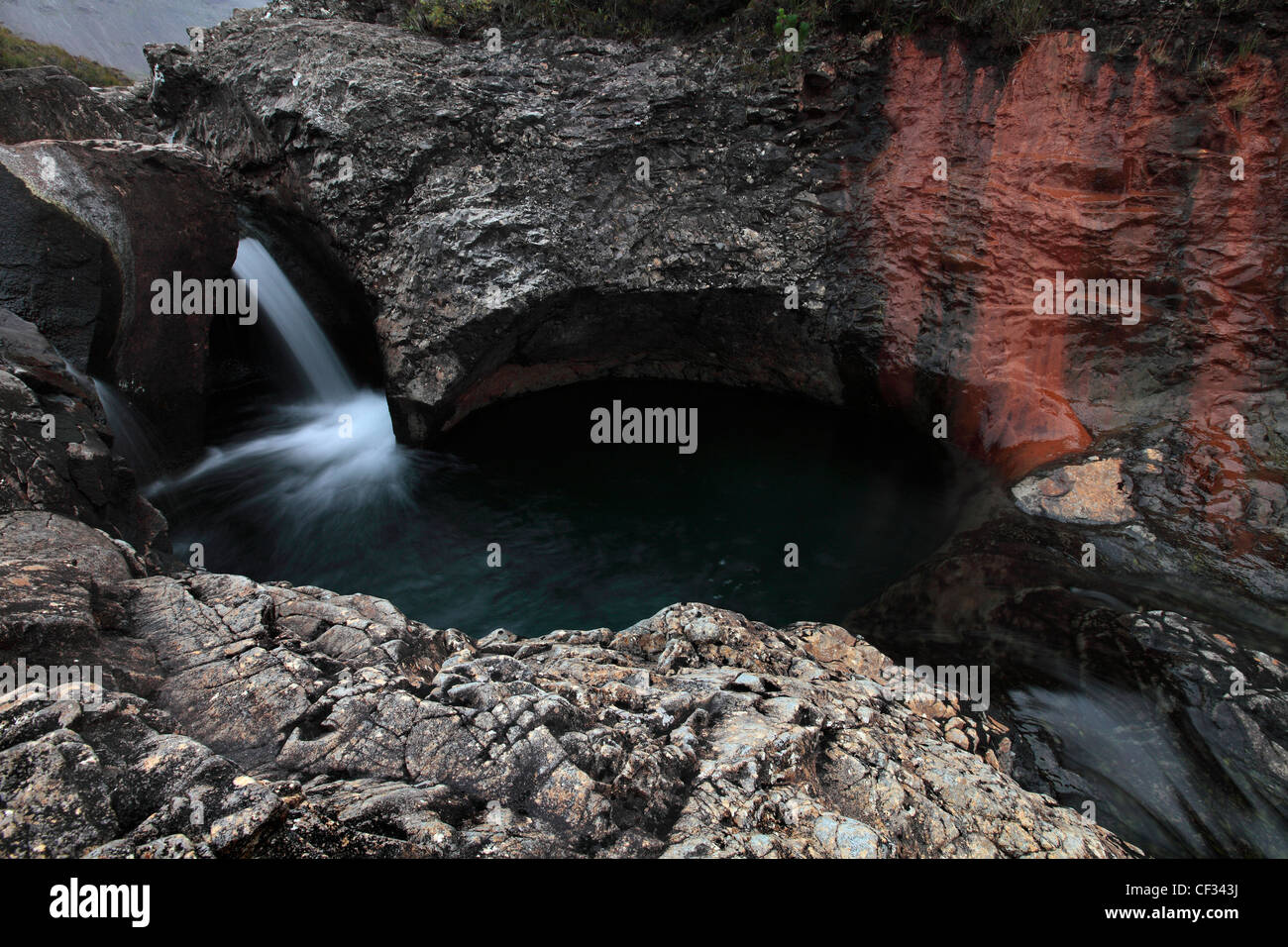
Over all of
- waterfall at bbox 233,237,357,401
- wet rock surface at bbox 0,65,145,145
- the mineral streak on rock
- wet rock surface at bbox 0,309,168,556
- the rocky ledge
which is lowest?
the rocky ledge

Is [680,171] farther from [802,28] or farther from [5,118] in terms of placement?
[5,118]

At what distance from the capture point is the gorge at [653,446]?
3.00m

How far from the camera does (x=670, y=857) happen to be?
8.31ft

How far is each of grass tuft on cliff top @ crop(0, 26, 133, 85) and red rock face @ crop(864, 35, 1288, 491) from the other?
99.3 ft

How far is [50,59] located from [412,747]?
122 ft

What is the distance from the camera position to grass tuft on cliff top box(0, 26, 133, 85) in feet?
80.6

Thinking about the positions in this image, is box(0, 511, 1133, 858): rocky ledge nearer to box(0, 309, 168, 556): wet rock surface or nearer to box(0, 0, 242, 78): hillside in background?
box(0, 309, 168, 556): wet rock surface

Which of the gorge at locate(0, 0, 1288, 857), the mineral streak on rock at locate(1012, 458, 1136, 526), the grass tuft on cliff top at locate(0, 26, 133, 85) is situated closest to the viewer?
the gorge at locate(0, 0, 1288, 857)

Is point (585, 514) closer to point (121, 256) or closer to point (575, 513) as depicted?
point (575, 513)

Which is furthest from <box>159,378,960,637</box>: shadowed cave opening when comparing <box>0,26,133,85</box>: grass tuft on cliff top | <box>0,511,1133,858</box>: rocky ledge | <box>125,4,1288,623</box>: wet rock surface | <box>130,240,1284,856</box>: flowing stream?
<box>0,26,133,85</box>: grass tuft on cliff top

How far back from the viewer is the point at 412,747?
2.94 m

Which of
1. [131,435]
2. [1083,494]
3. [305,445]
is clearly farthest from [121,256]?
[1083,494]

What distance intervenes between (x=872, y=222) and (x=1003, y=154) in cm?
146

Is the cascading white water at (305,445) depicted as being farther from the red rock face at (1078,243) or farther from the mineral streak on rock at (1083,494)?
the mineral streak on rock at (1083,494)
